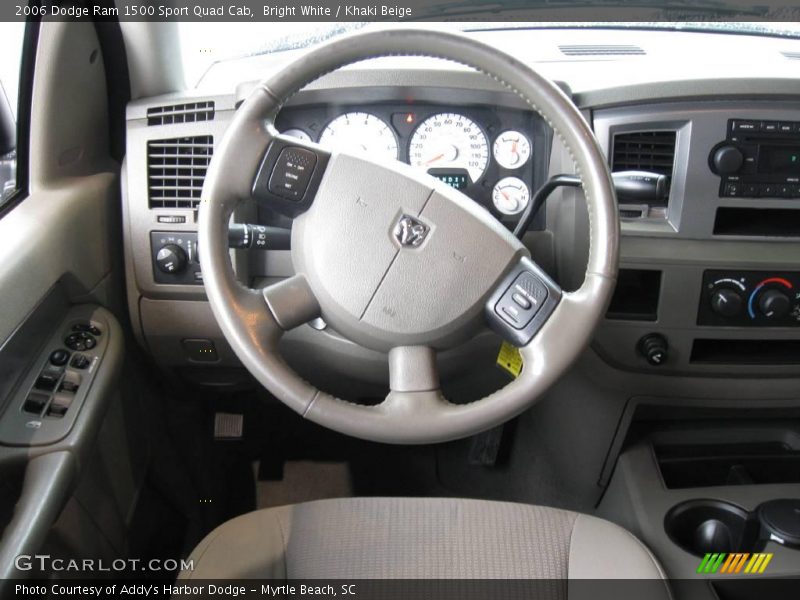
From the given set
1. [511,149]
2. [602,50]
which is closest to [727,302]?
[511,149]

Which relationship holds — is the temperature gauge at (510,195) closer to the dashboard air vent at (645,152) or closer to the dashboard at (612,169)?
the dashboard at (612,169)

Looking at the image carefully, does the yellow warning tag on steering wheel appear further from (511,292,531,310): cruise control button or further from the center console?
the center console

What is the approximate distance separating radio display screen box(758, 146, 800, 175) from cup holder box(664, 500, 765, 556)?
62 centimetres

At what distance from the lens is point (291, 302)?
1010mm

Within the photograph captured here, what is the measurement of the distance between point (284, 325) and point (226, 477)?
104 cm

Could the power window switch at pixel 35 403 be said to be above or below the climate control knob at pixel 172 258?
below

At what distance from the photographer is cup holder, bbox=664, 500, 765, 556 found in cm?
132

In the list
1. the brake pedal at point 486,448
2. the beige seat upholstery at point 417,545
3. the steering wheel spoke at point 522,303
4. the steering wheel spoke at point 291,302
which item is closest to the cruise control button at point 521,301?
the steering wheel spoke at point 522,303

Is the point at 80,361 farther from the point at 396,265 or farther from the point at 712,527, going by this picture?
the point at 712,527

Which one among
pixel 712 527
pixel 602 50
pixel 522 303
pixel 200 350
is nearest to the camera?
pixel 522 303

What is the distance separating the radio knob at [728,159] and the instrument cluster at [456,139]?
295 millimetres

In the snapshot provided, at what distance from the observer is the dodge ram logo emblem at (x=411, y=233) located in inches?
39.4

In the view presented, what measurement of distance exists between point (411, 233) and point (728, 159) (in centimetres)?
65

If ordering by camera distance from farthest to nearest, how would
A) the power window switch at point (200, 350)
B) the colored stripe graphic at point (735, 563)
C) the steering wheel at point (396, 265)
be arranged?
1. the power window switch at point (200, 350)
2. the colored stripe graphic at point (735, 563)
3. the steering wheel at point (396, 265)
